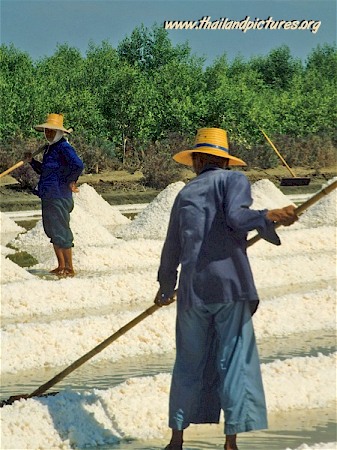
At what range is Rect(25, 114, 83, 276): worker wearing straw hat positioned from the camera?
896 centimetres

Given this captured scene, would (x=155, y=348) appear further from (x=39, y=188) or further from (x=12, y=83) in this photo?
(x=12, y=83)

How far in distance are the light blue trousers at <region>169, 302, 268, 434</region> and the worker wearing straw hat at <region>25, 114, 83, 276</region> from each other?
4972 mm

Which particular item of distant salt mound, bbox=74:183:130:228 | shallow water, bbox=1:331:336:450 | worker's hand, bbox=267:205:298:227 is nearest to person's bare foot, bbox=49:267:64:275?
shallow water, bbox=1:331:336:450

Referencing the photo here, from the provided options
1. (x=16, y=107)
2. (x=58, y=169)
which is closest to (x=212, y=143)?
(x=58, y=169)

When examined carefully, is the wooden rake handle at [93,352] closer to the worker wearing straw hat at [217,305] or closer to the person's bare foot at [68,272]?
the worker wearing straw hat at [217,305]

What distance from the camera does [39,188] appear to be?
30.3ft

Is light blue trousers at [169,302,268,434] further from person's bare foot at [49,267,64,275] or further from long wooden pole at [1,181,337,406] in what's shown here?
person's bare foot at [49,267,64,275]

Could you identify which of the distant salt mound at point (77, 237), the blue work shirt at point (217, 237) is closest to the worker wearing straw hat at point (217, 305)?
the blue work shirt at point (217, 237)

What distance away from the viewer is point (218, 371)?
4000 mm

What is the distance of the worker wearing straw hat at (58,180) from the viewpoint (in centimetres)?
896

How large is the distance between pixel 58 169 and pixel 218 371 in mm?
5290

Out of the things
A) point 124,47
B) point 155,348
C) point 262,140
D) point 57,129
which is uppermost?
point 124,47

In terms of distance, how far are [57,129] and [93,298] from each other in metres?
1.56

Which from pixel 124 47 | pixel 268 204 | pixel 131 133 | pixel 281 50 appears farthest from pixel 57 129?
pixel 281 50
